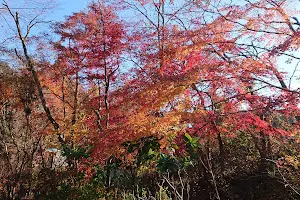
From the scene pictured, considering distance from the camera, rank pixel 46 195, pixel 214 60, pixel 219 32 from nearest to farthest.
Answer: pixel 219 32
pixel 46 195
pixel 214 60

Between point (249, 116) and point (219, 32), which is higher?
point (219, 32)

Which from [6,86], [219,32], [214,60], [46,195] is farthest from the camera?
[6,86]

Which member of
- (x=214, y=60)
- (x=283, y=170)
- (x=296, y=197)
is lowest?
(x=296, y=197)

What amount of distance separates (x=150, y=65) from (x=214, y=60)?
6.68 ft

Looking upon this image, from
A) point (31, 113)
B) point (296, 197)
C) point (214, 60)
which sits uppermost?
point (214, 60)

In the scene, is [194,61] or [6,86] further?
[6,86]

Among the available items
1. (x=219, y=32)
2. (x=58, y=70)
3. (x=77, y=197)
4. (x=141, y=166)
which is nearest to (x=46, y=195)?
(x=77, y=197)

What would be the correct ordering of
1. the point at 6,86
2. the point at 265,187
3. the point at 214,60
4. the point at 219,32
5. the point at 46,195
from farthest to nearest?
1. the point at 6,86
2. the point at 265,187
3. the point at 214,60
4. the point at 46,195
5. the point at 219,32

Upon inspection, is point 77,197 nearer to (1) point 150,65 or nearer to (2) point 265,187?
(1) point 150,65

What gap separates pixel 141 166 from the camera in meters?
8.78

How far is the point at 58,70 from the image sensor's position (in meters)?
9.93

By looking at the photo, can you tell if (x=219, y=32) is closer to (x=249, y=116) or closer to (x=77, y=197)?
(x=249, y=116)

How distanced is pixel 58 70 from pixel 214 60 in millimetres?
5614

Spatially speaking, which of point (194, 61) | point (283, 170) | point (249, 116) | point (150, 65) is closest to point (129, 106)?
point (150, 65)
